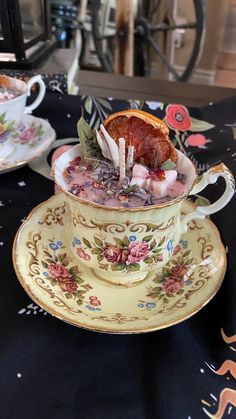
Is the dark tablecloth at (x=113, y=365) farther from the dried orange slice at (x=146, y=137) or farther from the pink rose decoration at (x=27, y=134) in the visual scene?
the pink rose decoration at (x=27, y=134)

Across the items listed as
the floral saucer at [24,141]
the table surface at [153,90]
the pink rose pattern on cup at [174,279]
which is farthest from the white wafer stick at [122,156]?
the table surface at [153,90]

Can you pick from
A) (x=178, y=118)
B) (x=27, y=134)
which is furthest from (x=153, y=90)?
(x=27, y=134)

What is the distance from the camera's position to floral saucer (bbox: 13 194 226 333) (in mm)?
347

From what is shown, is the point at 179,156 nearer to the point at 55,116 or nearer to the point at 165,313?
the point at 165,313

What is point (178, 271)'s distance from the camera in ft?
1.34

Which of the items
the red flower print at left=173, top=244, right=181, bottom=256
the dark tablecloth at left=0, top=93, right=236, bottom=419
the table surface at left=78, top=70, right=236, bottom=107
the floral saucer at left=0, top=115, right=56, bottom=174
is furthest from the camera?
the table surface at left=78, top=70, right=236, bottom=107

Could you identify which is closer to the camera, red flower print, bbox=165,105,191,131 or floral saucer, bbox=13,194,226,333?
floral saucer, bbox=13,194,226,333

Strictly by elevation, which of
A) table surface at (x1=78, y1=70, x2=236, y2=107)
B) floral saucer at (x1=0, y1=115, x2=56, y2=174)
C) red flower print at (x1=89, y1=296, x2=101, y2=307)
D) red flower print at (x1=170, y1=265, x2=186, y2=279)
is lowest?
table surface at (x1=78, y1=70, x2=236, y2=107)

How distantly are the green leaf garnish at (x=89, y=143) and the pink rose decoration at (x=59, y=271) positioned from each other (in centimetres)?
11

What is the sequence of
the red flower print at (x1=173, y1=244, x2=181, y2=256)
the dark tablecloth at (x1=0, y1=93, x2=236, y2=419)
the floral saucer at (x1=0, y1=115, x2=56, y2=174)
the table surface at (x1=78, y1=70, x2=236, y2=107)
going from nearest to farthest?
the dark tablecloth at (x1=0, y1=93, x2=236, y2=419)
the red flower print at (x1=173, y1=244, x2=181, y2=256)
the floral saucer at (x1=0, y1=115, x2=56, y2=174)
the table surface at (x1=78, y1=70, x2=236, y2=107)

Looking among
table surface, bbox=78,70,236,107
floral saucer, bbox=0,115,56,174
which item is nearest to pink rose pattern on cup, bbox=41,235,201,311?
floral saucer, bbox=0,115,56,174

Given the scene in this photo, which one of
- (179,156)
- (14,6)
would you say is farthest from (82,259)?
(14,6)

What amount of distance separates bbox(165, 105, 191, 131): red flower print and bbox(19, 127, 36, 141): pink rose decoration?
20 cm

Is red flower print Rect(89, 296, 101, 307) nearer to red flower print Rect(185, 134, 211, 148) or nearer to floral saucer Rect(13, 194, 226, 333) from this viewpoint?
floral saucer Rect(13, 194, 226, 333)
